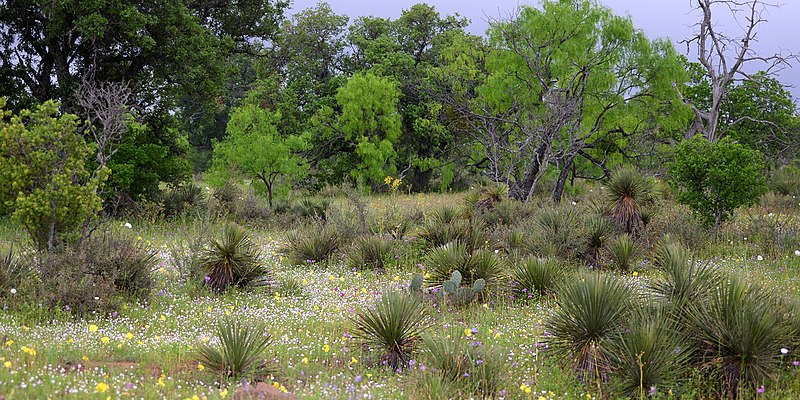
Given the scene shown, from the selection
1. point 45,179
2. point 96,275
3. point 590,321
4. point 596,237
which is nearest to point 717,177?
point 596,237

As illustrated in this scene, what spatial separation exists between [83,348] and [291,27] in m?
33.1

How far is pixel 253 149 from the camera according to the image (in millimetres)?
20422

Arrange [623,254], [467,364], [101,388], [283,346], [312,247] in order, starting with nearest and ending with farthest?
1. [101,388]
2. [467,364]
3. [283,346]
4. [623,254]
5. [312,247]

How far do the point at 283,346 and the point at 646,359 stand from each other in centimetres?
324

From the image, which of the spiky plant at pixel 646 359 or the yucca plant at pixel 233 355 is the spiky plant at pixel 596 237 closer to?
the spiky plant at pixel 646 359

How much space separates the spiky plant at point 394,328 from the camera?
5.94 meters

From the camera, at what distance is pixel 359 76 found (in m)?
30.6

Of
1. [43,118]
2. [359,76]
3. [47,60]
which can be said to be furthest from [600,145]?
[43,118]

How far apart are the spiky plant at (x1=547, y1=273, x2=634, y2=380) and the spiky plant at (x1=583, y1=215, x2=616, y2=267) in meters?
4.58

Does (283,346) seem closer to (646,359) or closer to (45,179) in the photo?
(646,359)

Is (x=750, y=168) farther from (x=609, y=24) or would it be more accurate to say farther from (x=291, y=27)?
(x=291, y=27)

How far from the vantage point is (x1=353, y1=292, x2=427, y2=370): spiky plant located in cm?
594

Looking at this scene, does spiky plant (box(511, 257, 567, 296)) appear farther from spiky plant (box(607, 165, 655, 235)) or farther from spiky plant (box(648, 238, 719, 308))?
spiky plant (box(607, 165, 655, 235))

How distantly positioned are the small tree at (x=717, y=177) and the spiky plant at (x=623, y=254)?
274 cm
